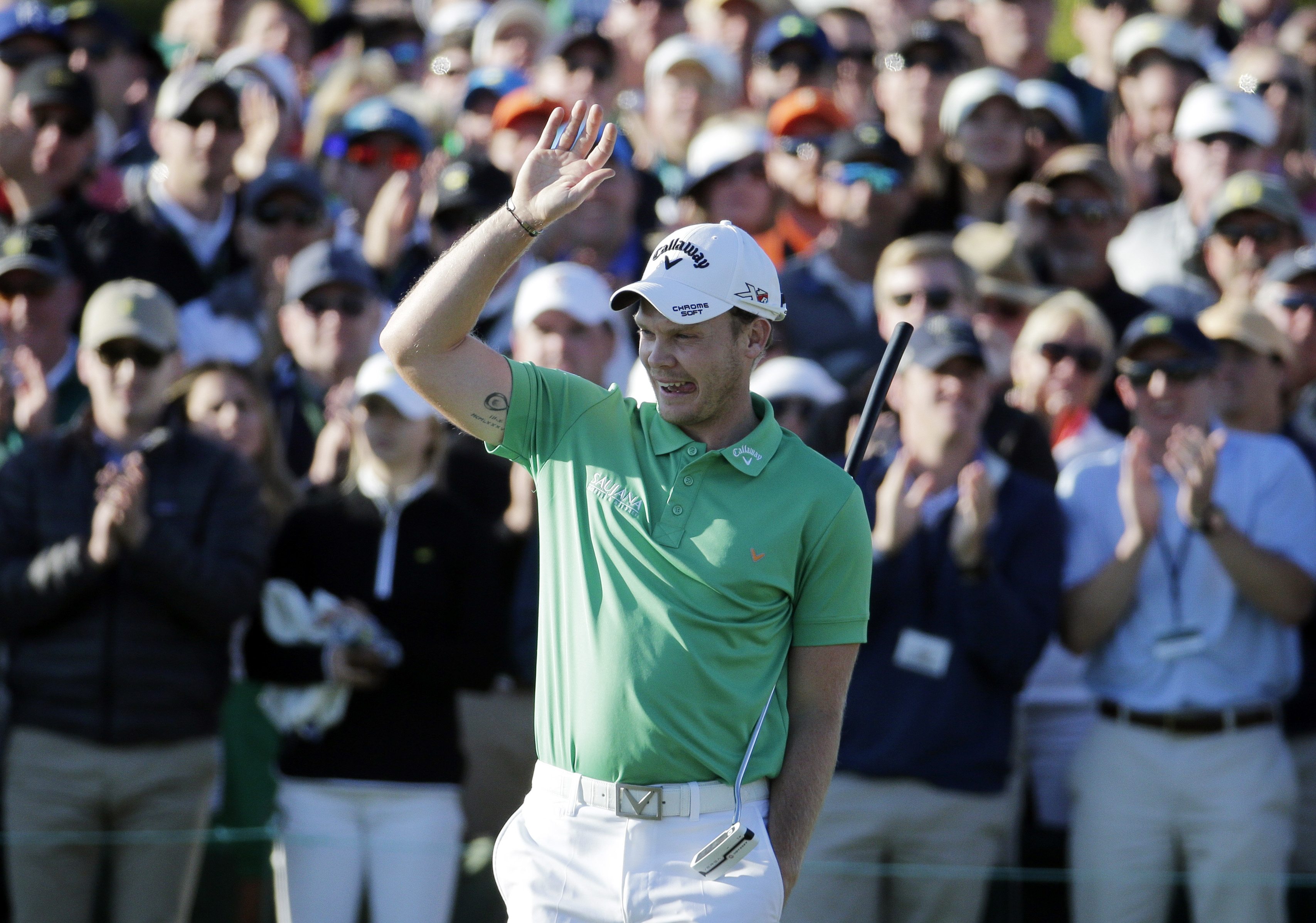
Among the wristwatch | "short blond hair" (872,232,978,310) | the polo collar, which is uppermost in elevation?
"short blond hair" (872,232,978,310)

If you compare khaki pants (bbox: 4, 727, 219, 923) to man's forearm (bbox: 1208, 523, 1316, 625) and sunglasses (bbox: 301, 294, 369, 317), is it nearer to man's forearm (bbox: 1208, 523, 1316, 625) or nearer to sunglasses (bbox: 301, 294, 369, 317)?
sunglasses (bbox: 301, 294, 369, 317)

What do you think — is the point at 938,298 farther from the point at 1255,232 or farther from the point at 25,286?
the point at 25,286

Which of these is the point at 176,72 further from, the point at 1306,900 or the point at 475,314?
the point at 1306,900

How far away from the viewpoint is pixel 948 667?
5848 mm

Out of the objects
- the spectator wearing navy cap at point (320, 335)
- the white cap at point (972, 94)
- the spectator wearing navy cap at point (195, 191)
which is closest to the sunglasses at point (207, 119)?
the spectator wearing navy cap at point (195, 191)

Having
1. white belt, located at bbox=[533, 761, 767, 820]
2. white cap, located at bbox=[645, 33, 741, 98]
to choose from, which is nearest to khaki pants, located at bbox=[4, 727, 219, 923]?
white belt, located at bbox=[533, 761, 767, 820]

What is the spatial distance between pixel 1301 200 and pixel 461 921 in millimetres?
6311

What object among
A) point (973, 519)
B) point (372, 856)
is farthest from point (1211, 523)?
point (372, 856)

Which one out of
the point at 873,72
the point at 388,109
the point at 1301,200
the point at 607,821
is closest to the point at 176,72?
the point at 388,109

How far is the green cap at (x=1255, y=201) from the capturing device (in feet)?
25.5

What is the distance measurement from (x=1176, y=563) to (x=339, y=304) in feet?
11.6

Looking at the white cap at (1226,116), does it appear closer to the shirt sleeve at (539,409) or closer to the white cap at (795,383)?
the white cap at (795,383)

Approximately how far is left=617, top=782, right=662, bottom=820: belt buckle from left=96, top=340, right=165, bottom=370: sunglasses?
3528 mm

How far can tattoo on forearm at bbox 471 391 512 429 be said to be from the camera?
12.3ft
